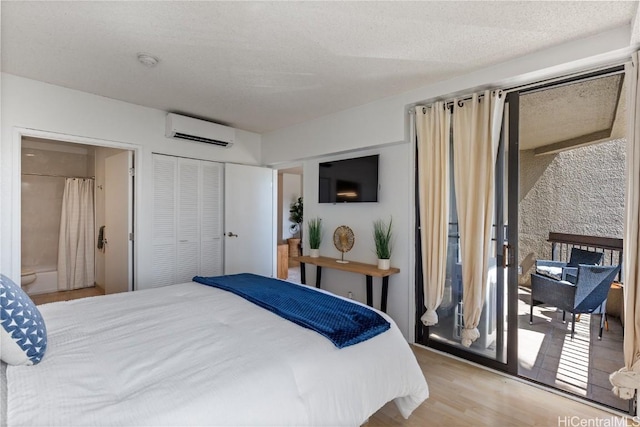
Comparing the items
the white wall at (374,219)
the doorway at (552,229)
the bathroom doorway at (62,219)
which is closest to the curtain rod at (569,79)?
the doorway at (552,229)

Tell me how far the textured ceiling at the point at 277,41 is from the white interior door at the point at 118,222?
96 centimetres

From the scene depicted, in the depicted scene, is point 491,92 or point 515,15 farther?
point 491,92

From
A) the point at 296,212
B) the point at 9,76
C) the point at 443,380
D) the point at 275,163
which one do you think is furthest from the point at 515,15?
the point at 296,212

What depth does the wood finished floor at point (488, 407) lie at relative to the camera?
193 cm

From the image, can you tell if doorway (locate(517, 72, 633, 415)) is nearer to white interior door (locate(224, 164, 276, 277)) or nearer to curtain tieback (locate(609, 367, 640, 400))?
curtain tieback (locate(609, 367, 640, 400))

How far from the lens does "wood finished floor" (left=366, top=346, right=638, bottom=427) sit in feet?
6.33

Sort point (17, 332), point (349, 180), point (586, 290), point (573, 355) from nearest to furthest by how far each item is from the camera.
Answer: point (17, 332) → point (573, 355) → point (586, 290) → point (349, 180)

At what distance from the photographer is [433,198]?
2844 mm

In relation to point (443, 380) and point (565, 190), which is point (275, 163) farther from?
point (565, 190)

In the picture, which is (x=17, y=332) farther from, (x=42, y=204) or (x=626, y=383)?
(x=42, y=204)

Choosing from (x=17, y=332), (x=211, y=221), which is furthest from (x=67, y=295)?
(x=17, y=332)

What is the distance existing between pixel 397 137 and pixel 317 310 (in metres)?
1.95

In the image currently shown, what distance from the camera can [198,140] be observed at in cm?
389

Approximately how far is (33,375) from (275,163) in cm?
363
